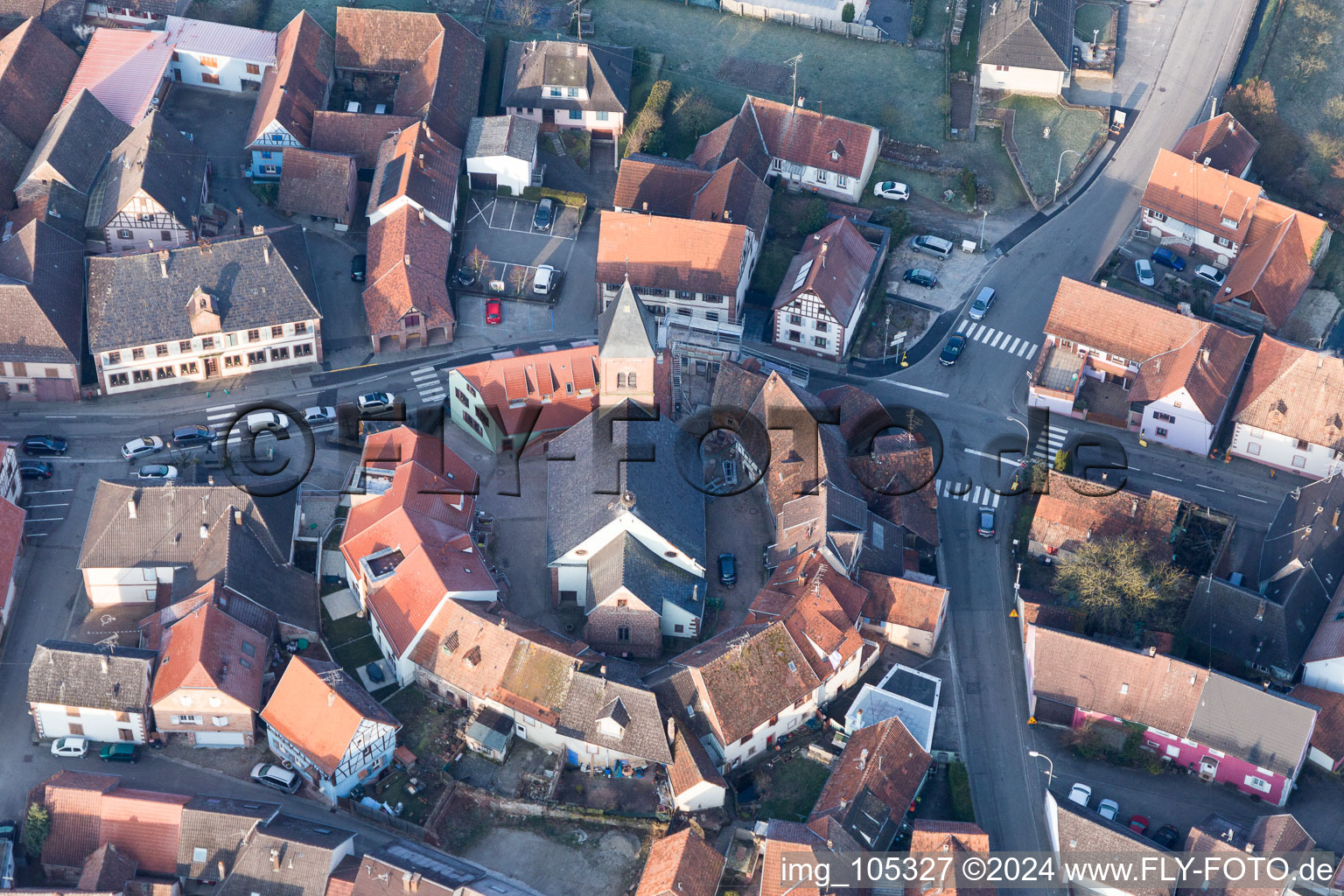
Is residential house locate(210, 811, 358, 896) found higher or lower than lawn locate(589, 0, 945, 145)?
lower

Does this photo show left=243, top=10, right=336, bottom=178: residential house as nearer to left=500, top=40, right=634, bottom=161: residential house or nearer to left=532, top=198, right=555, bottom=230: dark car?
left=500, top=40, right=634, bottom=161: residential house

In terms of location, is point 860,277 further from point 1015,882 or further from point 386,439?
point 1015,882

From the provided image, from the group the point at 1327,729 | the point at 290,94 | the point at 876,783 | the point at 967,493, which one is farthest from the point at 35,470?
the point at 1327,729

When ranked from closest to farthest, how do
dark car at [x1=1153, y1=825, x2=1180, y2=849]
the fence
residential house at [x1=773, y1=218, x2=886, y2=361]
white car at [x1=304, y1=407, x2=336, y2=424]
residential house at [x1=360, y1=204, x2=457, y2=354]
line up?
dark car at [x1=1153, y1=825, x2=1180, y2=849], white car at [x1=304, y1=407, x2=336, y2=424], residential house at [x1=360, y1=204, x2=457, y2=354], residential house at [x1=773, y1=218, x2=886, y2=361], the fence

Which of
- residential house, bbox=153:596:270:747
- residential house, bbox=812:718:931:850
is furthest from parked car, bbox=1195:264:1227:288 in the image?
residential house, bbox=153:596:270:747

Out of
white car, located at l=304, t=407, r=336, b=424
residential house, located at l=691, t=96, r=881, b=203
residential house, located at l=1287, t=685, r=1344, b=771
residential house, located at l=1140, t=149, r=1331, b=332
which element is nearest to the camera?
residential house, located at l=1287, t=685, r=1344, b=771

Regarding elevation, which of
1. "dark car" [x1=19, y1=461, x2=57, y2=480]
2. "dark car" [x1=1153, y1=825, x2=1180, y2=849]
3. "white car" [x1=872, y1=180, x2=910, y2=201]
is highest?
"white car" [x1=872, y1=180, x2=910, y2=201]

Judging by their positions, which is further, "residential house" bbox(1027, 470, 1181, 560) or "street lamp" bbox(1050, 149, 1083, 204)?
"street lamp" bbox(1050, 149, 1083, 204)

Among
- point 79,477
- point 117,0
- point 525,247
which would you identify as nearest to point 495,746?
point 79,477
